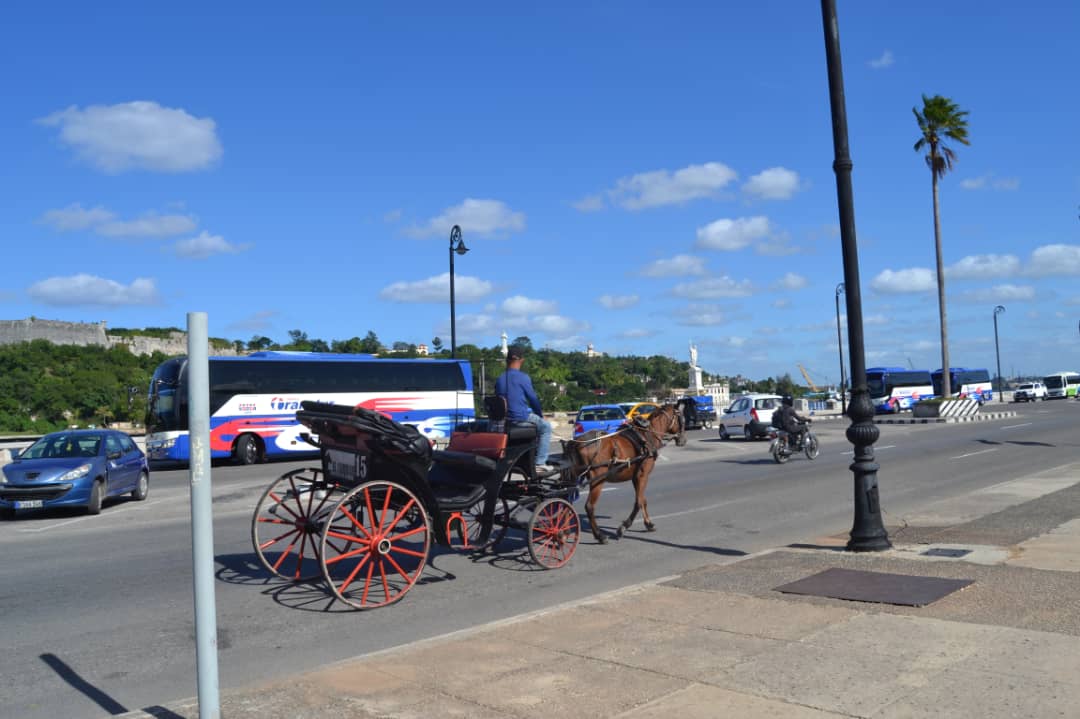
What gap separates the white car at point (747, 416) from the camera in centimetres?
3588

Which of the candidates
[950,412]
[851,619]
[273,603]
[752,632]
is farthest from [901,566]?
[950,412]

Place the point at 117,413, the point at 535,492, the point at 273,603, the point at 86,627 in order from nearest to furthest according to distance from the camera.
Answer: the point at 86,627
the point at 273,603
the point at 535,492
the point at 117,413

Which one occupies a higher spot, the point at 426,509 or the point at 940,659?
the point at 426,509

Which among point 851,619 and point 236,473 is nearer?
point 851,619

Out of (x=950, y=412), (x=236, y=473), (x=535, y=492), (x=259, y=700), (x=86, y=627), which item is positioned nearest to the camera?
(x=259, y=700)

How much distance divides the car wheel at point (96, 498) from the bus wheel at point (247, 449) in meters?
12.5

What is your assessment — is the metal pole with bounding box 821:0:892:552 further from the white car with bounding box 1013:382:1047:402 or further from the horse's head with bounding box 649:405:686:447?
the white car with bounding box 1013:382:1047:402

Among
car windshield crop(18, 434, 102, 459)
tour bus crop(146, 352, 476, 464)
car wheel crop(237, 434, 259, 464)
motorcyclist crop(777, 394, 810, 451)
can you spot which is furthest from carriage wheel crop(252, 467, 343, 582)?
car wheel crop(237, 434, 259, 464)

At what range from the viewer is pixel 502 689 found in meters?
5.73

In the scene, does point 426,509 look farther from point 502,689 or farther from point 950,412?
point 950,412

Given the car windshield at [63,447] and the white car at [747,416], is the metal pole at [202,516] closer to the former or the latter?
the car windshield at [63,447]

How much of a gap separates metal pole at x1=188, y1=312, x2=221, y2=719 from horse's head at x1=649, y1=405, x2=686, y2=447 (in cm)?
884

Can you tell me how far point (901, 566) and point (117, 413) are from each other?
3145 inches

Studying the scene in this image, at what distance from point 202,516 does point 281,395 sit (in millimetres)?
27076
